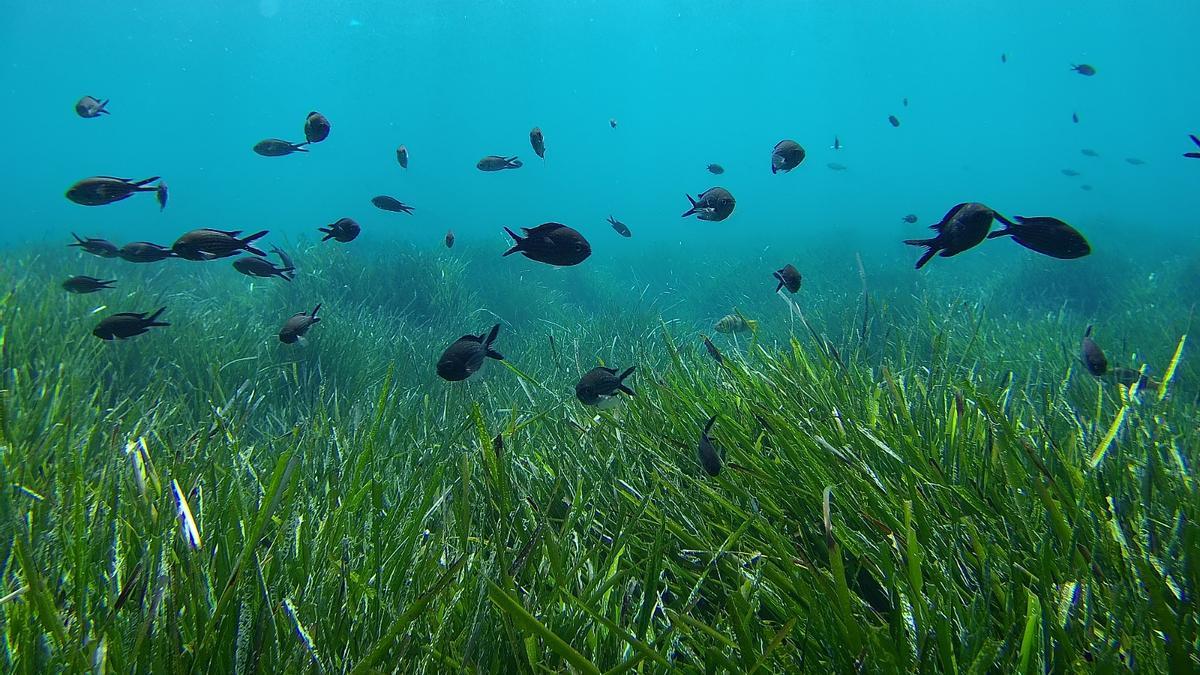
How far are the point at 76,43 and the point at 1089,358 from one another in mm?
125738

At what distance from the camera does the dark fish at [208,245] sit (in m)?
3.30

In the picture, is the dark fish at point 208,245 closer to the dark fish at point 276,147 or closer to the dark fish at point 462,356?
the dark fish at point 462,356

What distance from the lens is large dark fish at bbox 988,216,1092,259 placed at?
8.17 feet

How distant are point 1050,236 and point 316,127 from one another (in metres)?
6.40

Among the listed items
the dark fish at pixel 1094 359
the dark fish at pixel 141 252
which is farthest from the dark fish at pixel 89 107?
the dark fish at pixel 1094 359

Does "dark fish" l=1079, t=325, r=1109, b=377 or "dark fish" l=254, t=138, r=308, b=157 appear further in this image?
"dark fish" l=254, t=138, r=308, b=157

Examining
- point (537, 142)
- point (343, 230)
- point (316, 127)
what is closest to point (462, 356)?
point (343, 230)

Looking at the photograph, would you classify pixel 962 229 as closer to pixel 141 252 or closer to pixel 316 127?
pixel 316 127

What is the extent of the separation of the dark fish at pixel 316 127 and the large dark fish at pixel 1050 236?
237 inches

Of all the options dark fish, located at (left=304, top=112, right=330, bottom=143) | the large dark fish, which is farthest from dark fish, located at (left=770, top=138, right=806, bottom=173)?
dark fish, located at (left=304, top=112, right=330, bottom=143)

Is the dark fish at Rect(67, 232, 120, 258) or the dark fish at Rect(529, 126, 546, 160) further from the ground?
the dark fish at Rect(529, 126, 546, 160)

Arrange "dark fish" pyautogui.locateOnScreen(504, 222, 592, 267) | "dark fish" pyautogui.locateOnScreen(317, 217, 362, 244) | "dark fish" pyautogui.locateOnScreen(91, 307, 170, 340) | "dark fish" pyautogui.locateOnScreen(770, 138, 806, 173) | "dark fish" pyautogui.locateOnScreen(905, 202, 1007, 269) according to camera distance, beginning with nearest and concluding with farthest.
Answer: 1. "dark fish" pyautogui.locateOnScreen(905, 202, 1007, 269)
2. "dark fish" pyautogui.locateOnScreen(504, 222, 592, 267)
3. "dark fish" pyautogui.locateOnScreen(91, 307, 170, 340)
4. "dark fish" pyautogui.locateOnScreen(770, 138, 806, 173)
5. "dark fish" pyautogui.locateOnScreen(317, 217, 362, 244)

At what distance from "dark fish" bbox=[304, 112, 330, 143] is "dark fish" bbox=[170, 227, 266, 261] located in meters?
2.60

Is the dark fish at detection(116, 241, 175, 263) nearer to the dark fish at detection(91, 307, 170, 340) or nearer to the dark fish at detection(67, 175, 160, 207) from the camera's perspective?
the dark fish at detection(67, 175, 160, 207)
